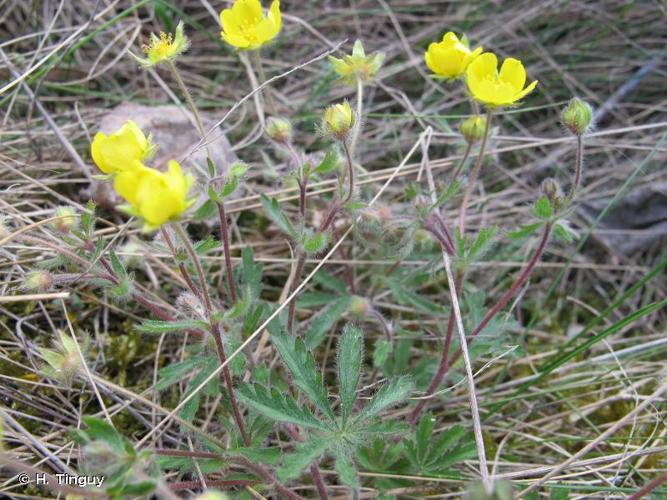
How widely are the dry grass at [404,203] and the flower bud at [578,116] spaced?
1.11 feet

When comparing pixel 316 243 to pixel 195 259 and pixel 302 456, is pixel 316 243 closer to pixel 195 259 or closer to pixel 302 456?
pixel 195 259

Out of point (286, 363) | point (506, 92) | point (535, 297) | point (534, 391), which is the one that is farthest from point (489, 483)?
point (535, 297)

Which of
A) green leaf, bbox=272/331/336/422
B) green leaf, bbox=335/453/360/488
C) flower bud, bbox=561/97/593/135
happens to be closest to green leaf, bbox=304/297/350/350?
green leaf, bbox=272/331/336/422

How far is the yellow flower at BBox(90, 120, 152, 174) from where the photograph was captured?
1.65m

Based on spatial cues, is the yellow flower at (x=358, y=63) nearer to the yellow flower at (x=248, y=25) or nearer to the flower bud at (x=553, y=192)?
the yellow flower at (x=248, y=25)

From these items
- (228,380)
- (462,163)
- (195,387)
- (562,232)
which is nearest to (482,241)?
(562,232)

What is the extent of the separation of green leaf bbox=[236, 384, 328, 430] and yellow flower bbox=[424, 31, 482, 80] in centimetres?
121

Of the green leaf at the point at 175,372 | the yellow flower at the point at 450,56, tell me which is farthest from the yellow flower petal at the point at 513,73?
the green leaf at the point at 175,372

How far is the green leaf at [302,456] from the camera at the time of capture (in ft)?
5.07

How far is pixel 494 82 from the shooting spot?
2008mm

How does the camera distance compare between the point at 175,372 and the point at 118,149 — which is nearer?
the point at 118,149

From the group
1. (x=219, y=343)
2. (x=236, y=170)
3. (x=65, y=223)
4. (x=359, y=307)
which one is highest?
(x=236, y=170)

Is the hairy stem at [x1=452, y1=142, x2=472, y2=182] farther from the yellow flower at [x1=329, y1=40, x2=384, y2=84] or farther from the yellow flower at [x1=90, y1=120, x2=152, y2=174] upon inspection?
the yellow flower at [x1=90, y1=120, x2=152, y2=174]

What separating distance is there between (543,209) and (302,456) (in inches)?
41.0
